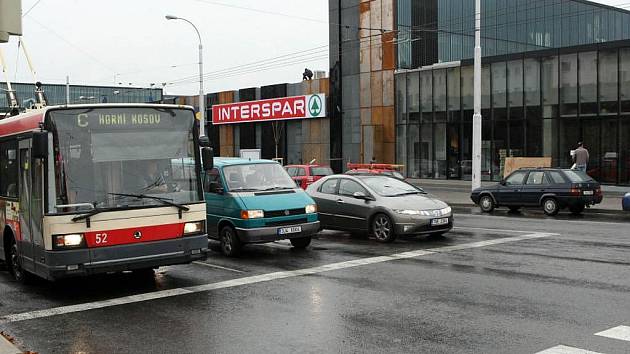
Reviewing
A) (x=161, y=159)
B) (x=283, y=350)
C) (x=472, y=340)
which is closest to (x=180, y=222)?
(x=161, y=159)

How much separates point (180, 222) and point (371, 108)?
3115 cm

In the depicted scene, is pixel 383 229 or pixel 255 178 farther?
pixel 383 229

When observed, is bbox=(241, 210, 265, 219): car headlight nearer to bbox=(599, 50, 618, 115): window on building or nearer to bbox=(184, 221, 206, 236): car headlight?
bbox=(184, 221, 206, 236): car headlight

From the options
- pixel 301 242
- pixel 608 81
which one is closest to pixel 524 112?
pixel 608 81

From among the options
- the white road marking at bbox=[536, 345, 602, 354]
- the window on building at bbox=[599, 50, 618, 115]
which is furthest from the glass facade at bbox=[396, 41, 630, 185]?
the white road marking at bbox=[536, 345, 602, 354]

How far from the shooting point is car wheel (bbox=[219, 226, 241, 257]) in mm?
12531

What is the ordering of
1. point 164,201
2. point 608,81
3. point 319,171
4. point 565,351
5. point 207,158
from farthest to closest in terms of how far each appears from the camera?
1. point 608,81
2. point 319,171
3. point 207,158
4. point 164,201
5. point 565,351

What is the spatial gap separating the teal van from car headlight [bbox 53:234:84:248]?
408 cm

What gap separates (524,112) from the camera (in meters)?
31.4

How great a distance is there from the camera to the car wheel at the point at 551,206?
19.6 m

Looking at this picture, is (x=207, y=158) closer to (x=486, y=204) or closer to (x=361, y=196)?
(x=361, y=196)

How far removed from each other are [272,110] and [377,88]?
30.3ft

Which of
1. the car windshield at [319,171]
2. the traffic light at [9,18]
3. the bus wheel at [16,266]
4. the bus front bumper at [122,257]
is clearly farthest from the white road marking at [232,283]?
the car windshield at [319,171]

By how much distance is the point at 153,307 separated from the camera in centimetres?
834
